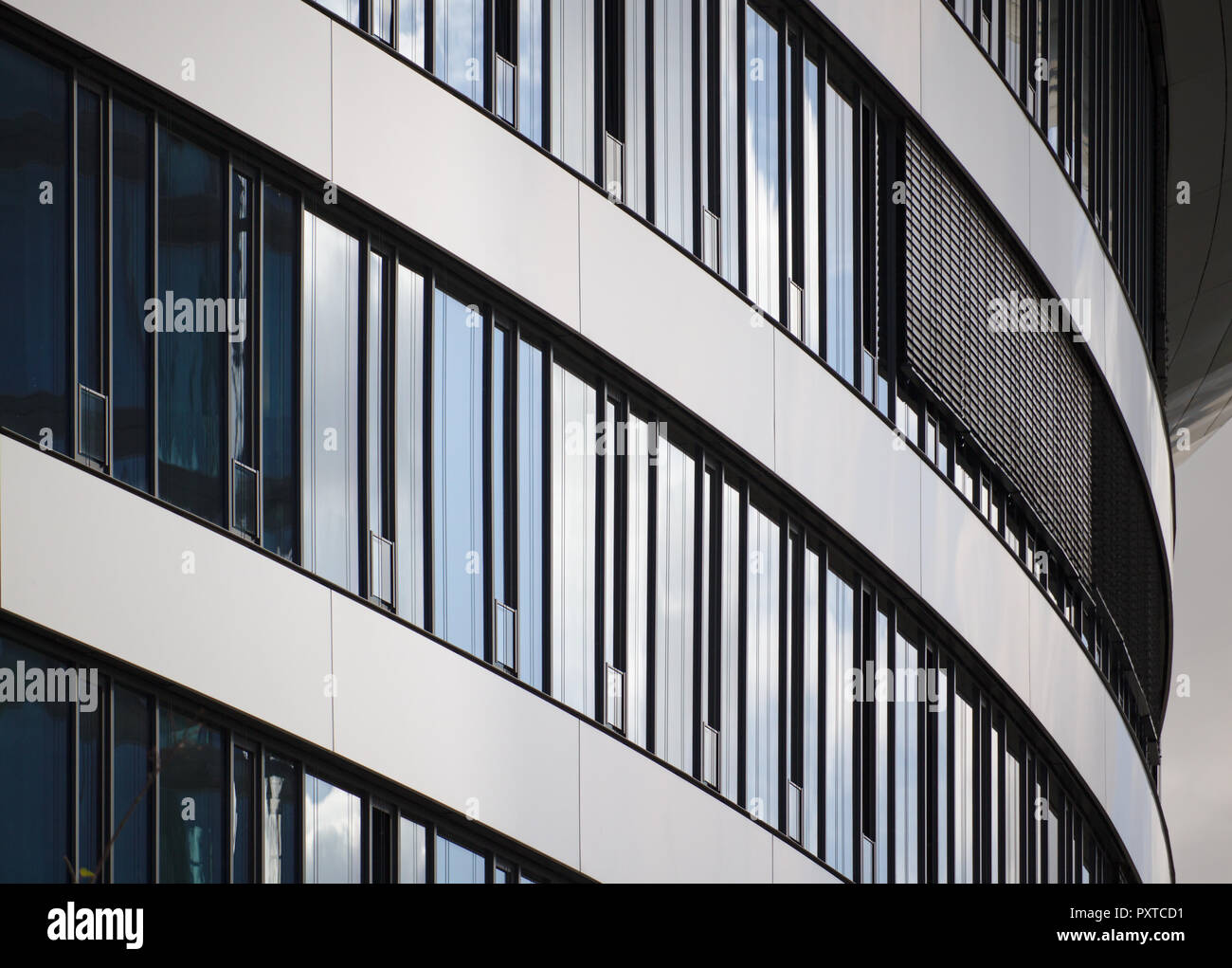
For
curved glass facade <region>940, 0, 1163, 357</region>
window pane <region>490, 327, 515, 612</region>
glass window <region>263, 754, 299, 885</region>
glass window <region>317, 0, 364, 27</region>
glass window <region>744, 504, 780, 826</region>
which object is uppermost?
curved glass facade <region>940, 0, 1163, 357</region>

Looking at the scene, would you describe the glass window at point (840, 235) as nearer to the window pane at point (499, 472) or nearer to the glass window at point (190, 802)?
the window pane at point (499, 472)

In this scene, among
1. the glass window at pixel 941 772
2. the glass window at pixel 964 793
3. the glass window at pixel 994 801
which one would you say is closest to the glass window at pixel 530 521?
the glass window at pixel 941 772

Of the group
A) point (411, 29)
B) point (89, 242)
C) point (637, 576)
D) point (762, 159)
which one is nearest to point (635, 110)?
point (762, 159)

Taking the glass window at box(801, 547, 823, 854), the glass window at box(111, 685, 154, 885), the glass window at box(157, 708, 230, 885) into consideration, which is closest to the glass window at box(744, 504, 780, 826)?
the glass window at box(801, 547, 823, 854)

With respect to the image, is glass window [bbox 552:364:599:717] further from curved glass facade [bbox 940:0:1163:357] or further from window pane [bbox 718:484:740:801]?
curved glass facade [bbox 940:0:1163:357]

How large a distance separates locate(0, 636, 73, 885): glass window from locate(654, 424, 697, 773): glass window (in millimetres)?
5125

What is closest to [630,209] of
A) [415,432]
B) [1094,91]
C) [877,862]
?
[415,432]

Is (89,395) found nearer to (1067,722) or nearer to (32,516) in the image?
(32,516)

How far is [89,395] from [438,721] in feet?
11.1

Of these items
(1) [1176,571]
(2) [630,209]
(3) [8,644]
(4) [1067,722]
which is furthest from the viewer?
(1) [1176,571]

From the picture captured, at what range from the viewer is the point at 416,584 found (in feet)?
40.2

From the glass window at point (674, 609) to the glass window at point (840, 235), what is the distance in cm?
245

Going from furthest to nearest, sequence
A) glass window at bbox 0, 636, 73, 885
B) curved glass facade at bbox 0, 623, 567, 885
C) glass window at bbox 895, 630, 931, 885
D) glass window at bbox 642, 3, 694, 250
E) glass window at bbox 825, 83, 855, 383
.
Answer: glass window at bbox 895, 630, 931, 885
glass window at bbox 825, 83, 855, 383
glass window at bbox 642, 3, 694, 250
curved glass facade at bbox 0, 623, 567, 885
glass window at bbox 0, 636, 73, 885

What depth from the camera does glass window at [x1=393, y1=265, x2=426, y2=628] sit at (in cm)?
1216
